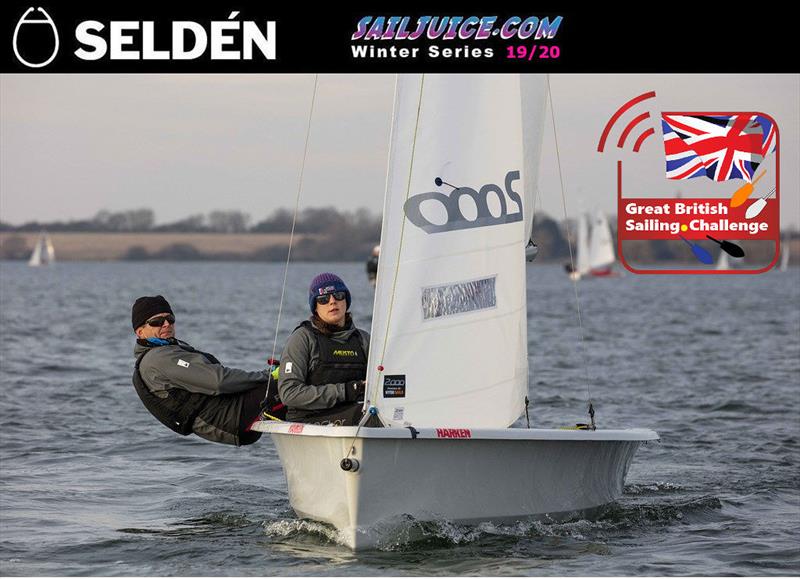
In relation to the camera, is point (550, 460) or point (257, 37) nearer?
point (550, 460)

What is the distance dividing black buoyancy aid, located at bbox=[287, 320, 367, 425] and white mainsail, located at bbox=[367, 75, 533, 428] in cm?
34

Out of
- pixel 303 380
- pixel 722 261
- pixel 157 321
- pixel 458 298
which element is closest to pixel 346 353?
pixel 303 380

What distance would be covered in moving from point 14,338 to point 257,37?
1875 centimetres

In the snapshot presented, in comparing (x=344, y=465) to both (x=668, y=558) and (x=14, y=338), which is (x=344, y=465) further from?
(x=14, y=338)

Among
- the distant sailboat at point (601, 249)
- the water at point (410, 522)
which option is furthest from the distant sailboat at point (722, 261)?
the water at point (410, 522)

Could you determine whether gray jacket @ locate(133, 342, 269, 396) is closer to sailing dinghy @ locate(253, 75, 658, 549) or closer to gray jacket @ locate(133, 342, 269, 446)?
gray jacket @ locate(133, 342, 269, 446)

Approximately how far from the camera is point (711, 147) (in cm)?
1219

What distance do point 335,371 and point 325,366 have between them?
8cm

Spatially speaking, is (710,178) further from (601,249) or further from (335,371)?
(601,249)

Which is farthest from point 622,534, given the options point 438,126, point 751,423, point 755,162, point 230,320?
point 230,320

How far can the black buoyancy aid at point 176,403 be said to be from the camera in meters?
9.29

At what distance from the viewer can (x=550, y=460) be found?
8.82 meters

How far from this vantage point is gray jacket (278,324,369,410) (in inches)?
341

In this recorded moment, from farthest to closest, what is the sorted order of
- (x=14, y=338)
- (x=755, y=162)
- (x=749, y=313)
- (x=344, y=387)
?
(x=749, y=313) → (x=14, y=338) → (x=755, y=162) → (x=344, y=387)
